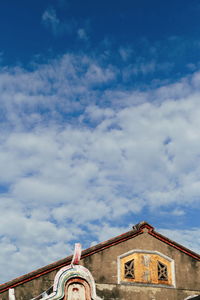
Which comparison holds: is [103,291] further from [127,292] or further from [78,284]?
[78,284]

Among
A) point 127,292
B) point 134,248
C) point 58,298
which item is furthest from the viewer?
point 134,248

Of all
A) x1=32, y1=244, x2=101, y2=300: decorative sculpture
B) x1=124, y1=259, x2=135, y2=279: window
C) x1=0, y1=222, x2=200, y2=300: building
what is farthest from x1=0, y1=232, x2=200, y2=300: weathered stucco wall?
x1=32, y1=244, x2=101, y2=300: decorative sculpture

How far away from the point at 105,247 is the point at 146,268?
2191 millimetres

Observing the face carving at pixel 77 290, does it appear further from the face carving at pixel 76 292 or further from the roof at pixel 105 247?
the roof at pixel 105 247

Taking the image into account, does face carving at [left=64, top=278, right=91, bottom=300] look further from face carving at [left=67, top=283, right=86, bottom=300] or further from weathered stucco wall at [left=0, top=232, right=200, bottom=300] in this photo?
weathered stucco wall at [left=0, top=232, right=200, bottom=300]

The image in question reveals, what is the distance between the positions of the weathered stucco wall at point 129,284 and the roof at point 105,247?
154 mm

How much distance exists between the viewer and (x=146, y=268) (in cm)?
1764

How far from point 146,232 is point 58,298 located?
7.10 metres

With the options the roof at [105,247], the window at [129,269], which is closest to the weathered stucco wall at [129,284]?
the roof at [105,247]

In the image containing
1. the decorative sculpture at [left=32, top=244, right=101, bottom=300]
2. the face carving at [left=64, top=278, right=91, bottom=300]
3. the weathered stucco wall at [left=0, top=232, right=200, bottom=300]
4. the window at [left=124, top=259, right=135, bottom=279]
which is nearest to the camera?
the decorative sculpture at [left=32, top=244, right=101, bottom=300]

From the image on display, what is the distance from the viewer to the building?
15.9 meters

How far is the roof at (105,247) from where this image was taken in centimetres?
1571

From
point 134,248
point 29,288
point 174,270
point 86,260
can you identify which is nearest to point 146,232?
point 134,248

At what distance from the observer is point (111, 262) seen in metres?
17.3
